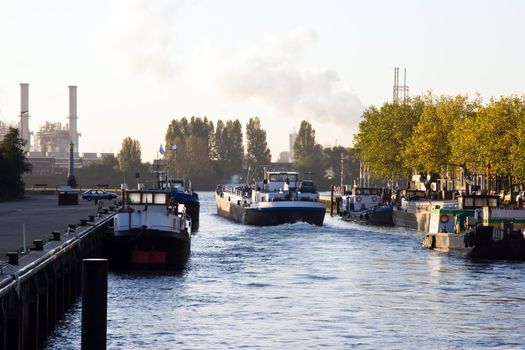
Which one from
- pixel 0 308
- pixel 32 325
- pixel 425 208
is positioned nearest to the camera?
pixel 0 308

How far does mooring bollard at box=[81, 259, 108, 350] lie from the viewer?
28.9m

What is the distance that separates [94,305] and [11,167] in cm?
12200

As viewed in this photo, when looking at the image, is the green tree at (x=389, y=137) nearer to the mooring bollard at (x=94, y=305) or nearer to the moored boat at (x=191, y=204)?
the moored boat at (x=191, y=204)

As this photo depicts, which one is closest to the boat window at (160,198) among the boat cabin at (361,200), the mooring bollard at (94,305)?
the mooring bollard at (94,305)

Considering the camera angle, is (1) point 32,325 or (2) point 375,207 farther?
(2) point 375,207

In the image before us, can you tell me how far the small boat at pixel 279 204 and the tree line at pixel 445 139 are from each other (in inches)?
747

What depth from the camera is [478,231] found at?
3110 inches

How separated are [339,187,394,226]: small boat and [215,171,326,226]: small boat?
29.1 feet

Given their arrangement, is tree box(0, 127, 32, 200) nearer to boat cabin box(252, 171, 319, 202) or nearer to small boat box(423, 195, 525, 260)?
boat cabin box(252, 171, 319, 202)

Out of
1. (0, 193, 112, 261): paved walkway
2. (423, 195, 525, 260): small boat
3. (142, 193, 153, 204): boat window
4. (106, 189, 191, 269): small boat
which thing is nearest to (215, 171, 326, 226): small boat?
(0, 193, 112, 261): paved walkway

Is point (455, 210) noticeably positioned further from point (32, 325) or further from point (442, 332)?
point (32, 325)

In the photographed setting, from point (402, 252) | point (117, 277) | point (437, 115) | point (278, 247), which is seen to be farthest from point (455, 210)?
point (437, 115)

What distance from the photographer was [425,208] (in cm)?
13262

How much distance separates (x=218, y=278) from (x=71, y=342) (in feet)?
73.5
